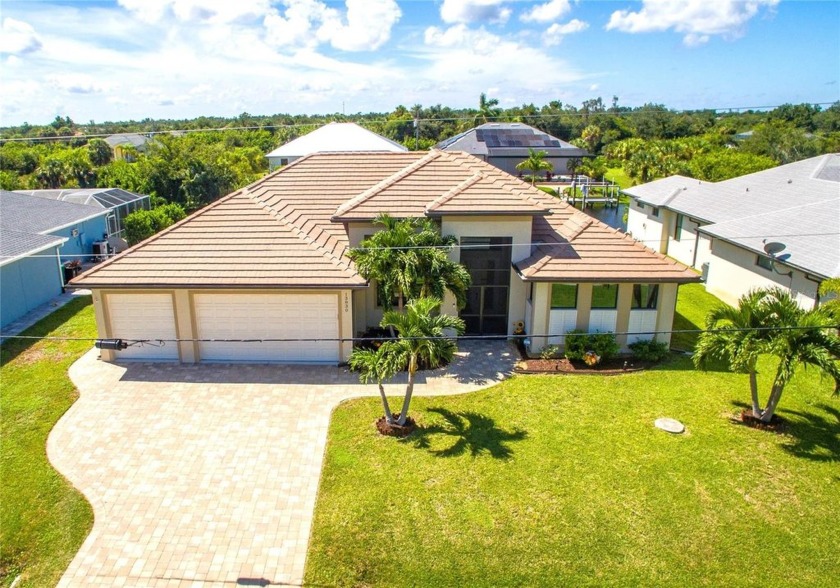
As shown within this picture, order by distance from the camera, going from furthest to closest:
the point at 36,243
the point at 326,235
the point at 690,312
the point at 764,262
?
1. the point at 36,243
2. the point at 690,312
3. the point at 764,262
4. the point at 326,235

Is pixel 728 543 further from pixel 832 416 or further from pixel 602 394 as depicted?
pixel 832 416

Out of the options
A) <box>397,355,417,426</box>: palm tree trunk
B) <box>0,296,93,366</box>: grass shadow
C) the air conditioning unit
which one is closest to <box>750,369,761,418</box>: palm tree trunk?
<box>397,355,417,426</box>: palm tree trunk

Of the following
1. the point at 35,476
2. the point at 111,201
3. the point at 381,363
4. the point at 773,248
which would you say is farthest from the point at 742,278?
the point at 111,201

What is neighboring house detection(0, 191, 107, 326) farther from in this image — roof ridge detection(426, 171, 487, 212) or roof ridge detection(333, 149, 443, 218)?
roof ridge detection(426, 171, 487, 212)

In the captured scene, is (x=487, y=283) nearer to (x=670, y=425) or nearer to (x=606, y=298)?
(x=606, y=298)

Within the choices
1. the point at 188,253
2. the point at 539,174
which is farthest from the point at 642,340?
the point at 539,174

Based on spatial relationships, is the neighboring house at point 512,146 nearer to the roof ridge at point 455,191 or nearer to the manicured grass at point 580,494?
the roof ridge at point 455,191
